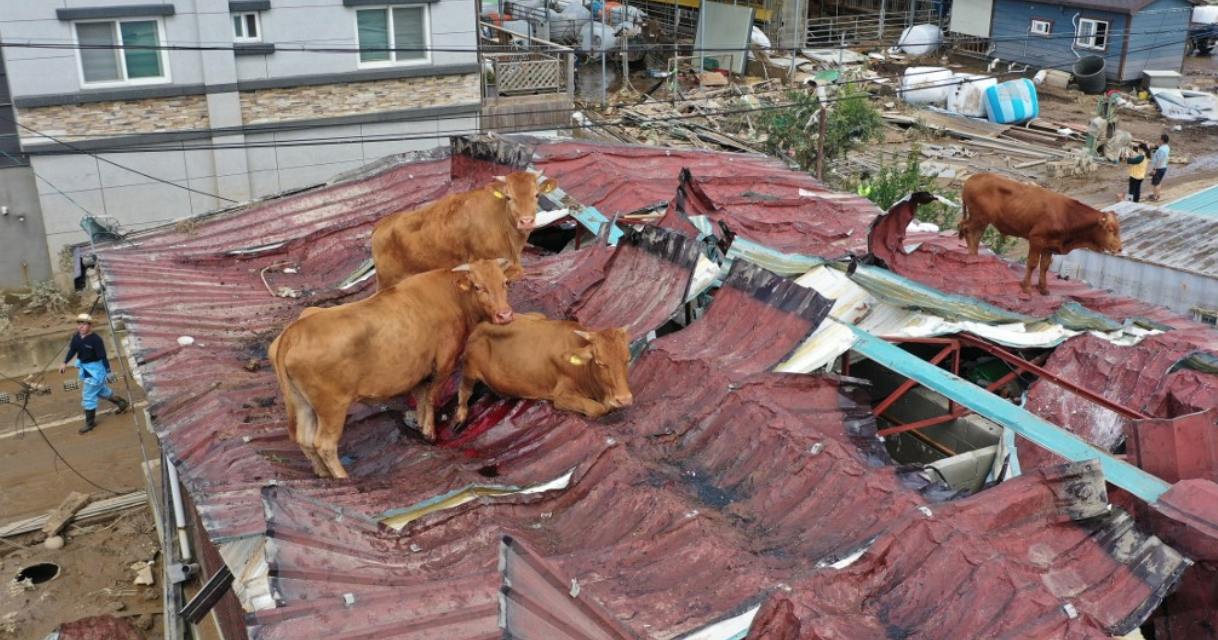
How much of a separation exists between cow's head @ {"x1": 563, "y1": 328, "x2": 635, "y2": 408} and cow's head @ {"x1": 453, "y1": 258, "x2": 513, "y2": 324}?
0.73 m

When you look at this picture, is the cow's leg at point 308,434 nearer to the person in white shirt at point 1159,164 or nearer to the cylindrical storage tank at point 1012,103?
the person in white shirt at point 1159,164

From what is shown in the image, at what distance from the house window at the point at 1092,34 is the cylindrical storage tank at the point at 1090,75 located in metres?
0.50

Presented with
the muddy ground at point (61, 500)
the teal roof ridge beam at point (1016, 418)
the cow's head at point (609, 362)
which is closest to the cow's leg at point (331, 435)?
the cow's head at point (609, 362)

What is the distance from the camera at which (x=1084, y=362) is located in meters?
10.1

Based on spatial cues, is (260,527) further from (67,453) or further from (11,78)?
(11,78)

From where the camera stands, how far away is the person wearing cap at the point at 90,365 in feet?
54.9

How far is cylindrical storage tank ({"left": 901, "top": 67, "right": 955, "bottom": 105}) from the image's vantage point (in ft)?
123

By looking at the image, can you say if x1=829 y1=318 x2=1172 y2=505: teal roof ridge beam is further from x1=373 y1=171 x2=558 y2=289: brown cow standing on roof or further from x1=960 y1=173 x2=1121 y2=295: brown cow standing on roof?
x1=960 y1=173 x2=1121 y2=295: brown cow standing on roof

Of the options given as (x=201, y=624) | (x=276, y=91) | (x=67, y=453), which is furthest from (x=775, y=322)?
(x=276, y=91)

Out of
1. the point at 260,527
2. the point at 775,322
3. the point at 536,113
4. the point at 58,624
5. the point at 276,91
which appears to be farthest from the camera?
the point at 536,113

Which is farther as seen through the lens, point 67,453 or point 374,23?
point 374,23

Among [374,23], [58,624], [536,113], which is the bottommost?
[58,624]

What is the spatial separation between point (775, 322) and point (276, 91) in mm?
15930

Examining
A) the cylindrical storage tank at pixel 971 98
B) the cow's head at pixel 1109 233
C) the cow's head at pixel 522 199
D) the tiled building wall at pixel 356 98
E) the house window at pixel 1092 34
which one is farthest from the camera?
the house window at pixel 1092 34
